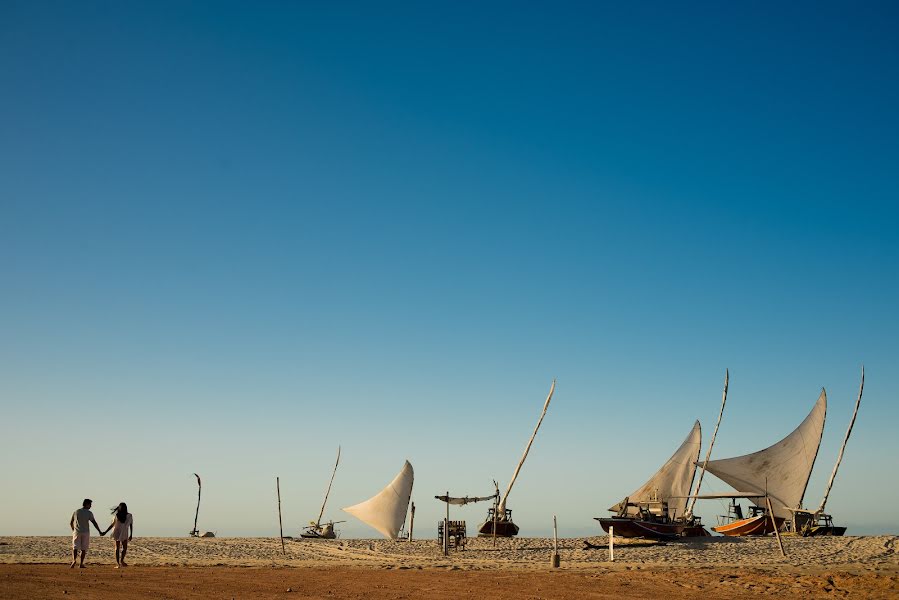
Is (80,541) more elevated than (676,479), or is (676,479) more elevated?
(676,479)

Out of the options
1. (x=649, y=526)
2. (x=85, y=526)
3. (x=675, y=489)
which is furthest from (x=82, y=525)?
(x=675, y=489)

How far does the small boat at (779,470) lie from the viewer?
49312mm

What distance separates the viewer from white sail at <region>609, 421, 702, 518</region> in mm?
53250

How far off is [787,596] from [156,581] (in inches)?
536

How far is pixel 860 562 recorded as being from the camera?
23875mm

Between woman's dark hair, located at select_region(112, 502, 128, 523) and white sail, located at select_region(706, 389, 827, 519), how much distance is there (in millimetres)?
42157

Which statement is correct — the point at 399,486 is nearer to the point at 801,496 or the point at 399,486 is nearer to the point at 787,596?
the point at 801,496

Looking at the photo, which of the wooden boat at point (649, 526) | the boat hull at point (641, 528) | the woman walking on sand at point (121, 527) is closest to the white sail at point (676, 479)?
the wooden boat at point (649, 526)

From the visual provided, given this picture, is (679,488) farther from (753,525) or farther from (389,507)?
(389,507)

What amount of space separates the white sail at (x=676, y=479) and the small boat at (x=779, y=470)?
3126 millimetres

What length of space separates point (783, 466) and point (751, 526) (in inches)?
235

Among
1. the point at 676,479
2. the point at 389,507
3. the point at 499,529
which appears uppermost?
the point at 676,479

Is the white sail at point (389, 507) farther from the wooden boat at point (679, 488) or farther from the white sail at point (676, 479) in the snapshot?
the white sail at point (676, 479)

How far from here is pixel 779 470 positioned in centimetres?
5078
